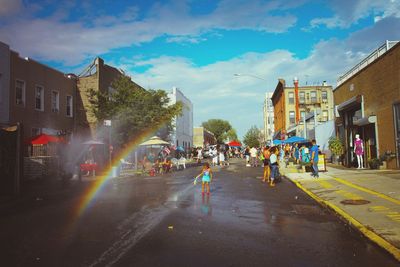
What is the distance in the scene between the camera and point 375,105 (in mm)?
20406

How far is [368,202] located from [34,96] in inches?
837

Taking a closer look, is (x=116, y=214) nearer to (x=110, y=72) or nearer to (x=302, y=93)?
(x=110, y=72)

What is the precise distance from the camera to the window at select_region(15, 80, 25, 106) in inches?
904

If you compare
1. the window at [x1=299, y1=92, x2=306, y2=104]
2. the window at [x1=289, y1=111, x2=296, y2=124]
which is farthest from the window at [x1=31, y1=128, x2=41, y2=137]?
the window at [x1=299, y1=92, x2=306, y2=104]

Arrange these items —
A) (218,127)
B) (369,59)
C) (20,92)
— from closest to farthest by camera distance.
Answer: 1. (369,59)
2. (20,92)
3. (218,127)

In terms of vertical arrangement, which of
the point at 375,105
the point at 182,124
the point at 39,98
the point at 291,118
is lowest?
the point at 375,105

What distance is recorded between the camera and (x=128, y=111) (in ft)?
91.8

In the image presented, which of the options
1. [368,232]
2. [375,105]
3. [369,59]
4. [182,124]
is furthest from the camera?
[182,124]

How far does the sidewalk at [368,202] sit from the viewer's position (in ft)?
22.9

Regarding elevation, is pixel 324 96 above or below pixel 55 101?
above

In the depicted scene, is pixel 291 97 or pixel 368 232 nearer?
pixel 368 232

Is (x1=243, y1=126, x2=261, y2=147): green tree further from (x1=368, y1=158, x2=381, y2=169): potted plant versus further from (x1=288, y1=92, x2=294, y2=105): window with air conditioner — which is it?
(x1=368, y1=158, x2=381, y2=169): potted plant

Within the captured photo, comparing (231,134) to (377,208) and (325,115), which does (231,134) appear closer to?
(325,115)

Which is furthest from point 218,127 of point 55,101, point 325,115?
point 55,101
